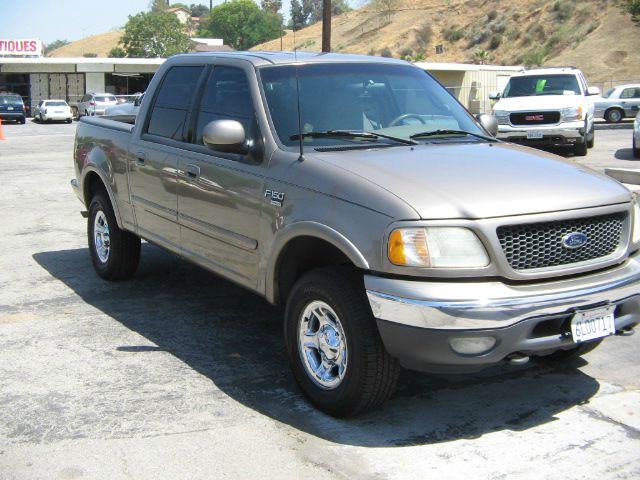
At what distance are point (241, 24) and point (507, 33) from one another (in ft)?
258

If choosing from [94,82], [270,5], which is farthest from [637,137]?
[270,5]

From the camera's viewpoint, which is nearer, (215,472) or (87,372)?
(215,472)

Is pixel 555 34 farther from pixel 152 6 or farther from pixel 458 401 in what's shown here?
pixel 152 6

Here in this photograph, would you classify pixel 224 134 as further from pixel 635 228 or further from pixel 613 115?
pixel 613 115

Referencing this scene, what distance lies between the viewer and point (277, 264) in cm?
488

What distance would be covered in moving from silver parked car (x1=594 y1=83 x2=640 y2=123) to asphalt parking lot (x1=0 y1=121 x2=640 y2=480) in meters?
28.6

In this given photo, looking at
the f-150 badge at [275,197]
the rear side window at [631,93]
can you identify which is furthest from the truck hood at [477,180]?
the rear side window at [631,93]

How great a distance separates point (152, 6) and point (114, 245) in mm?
202525

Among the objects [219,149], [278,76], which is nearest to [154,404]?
[219,149]

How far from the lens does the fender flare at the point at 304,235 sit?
13.8 ft

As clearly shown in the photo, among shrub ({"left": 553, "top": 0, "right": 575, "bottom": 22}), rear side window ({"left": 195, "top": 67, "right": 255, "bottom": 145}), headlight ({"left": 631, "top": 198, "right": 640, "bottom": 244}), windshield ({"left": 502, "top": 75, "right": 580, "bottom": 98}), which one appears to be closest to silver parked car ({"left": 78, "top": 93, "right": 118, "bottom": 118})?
windshield ({"left": 502, "top": 75, "right": 580, "bottom": 98})

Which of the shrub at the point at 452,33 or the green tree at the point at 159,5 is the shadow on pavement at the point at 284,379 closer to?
the shrub at the point at 452,33

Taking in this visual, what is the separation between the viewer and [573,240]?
Result: 13.9 feet

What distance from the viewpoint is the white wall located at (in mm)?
59281
